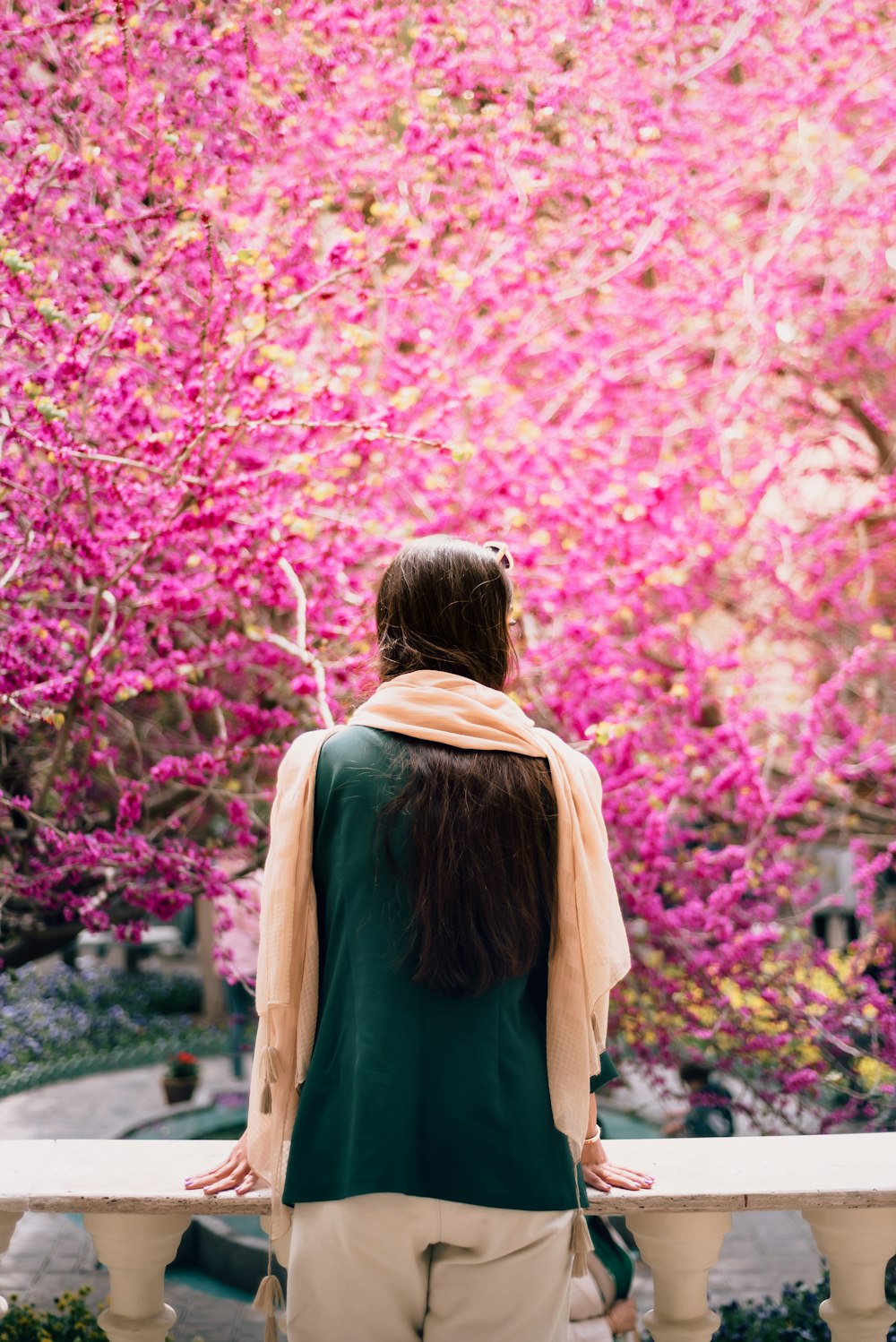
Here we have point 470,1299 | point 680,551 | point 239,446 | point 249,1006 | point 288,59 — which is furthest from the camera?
point 249,1006

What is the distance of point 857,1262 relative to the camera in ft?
6.17

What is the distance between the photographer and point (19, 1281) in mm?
5156

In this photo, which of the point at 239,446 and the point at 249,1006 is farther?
the point at 249,1006

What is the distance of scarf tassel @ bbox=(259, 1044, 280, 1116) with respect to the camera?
1567mm

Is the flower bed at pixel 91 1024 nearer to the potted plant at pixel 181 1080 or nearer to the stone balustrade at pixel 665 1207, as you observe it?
the potted plant at pixel 181 1080

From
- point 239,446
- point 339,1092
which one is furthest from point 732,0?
point 339,1092

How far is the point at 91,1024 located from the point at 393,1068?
9.34 metres

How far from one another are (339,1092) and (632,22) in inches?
177

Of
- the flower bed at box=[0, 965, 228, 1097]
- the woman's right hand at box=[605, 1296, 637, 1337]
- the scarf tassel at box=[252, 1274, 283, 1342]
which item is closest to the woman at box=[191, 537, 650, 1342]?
the scarf tassel at box=[252, 1274, 283, 1342]

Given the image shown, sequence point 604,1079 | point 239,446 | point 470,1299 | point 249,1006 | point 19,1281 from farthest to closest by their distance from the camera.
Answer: point 249,1006
point 19,1281
point 239,446
point 604,1079
point 470,1299

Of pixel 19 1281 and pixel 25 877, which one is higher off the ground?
pixel 25 877

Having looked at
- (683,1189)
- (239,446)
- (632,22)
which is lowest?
(683,1189)

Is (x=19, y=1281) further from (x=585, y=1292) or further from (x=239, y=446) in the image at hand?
(x=239, y=446)

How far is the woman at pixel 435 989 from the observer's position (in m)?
1.46
